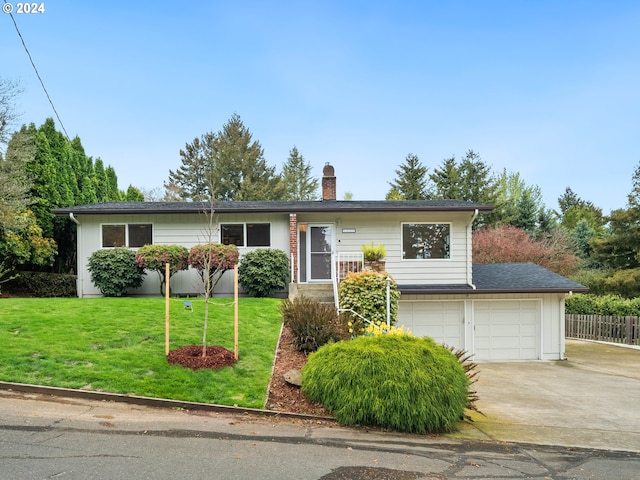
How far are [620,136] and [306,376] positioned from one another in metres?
24.3

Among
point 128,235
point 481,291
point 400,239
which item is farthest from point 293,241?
point 481,291

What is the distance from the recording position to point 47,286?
15086 mm

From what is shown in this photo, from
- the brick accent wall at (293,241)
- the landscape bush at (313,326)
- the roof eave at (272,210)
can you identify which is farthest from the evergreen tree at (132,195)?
the landscape bush at (313,326)

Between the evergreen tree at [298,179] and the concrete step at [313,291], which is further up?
the evergreen tree at [298,179]

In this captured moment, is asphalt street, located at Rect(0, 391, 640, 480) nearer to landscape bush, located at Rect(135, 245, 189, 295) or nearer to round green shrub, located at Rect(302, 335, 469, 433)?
round green shrub, located at Rect(302, 335, 469, 433)

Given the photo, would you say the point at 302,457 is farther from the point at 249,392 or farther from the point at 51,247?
the point at 51,247

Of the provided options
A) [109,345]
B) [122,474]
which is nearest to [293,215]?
[109,345]

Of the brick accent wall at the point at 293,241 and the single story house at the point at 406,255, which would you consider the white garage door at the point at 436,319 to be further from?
the brick accent wall at the point at 293,241

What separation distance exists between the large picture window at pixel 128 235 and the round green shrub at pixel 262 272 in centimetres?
338

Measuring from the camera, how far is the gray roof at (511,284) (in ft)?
43.3

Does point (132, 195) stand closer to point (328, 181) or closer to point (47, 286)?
point (47, 286)

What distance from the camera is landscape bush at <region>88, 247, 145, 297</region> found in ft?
43.2

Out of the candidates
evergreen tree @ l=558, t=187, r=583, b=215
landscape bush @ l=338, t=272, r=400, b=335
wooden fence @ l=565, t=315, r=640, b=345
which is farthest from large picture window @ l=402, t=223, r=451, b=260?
evergreen tree @ l=558, t=187, r=583, b=215

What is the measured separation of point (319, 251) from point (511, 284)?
6.17 m
